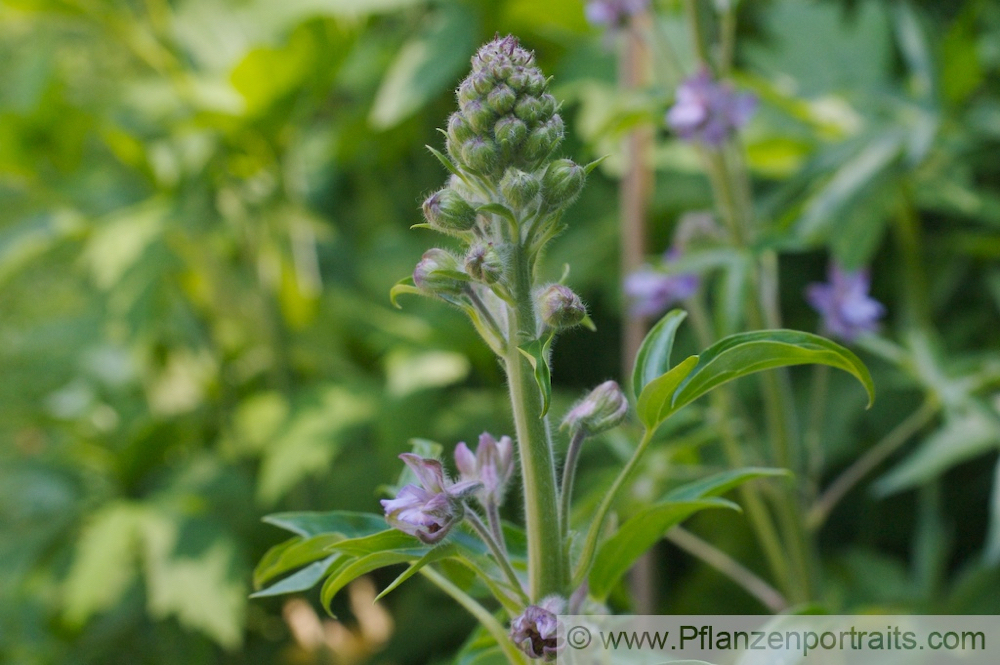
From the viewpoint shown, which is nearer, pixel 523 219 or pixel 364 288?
pixel 523 219

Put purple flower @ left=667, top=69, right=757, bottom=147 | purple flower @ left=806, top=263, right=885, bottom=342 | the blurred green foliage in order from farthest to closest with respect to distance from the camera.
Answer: the blurred green foliage
purple flower @ left=806, top=263, right=885, bottom=342
purple flower @ left=667, top=69, right=757, bottom=147

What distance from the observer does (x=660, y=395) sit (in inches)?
24.5

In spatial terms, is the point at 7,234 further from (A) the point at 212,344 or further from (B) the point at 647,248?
(B) the point at 647,248

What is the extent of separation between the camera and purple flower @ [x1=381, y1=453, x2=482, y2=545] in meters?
0.61

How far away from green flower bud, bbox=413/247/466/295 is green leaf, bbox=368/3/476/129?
3.97 feet

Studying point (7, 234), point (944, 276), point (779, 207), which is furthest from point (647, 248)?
point (7, 234)

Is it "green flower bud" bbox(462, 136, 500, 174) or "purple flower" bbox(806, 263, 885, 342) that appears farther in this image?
"purple flower" bbox(806, 263, 885, 342)

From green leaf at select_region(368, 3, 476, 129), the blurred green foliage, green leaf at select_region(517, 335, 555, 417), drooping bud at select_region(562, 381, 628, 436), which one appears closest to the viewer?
green leaf at select_region(517, 335, 555, 417)

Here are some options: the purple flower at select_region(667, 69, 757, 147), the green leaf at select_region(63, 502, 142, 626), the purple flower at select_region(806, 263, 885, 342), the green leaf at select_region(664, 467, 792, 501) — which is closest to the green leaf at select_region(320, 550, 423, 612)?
the green leaf at select_region(664, 467, 792, 501)

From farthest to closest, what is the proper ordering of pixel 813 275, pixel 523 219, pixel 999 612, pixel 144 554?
pixel 813 275 → pixel 144 554 → pixel 999 612 → pixel 523 219

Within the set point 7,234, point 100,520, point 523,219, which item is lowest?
point 100,520

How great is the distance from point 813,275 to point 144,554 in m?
1.50

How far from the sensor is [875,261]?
1.96 m

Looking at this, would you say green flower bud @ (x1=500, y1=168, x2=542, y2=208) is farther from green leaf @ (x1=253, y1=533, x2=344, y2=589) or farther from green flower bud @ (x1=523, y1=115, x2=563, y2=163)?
green leaf @ (x1=253, y1=533, x2=344, y2=589)
